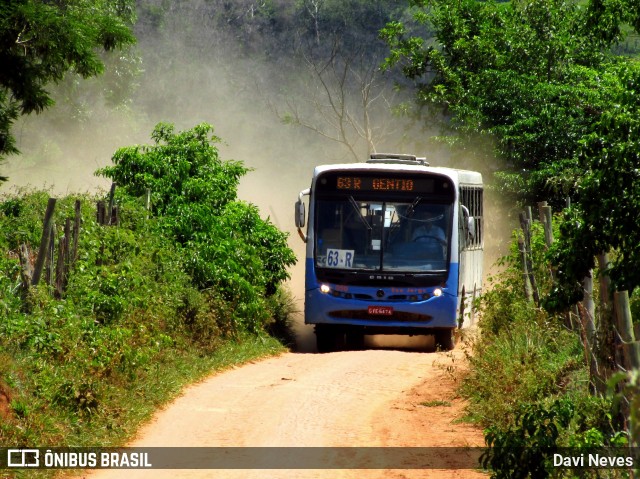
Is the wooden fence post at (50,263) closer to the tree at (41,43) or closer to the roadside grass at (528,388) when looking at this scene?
the roadside grass at (528,388)

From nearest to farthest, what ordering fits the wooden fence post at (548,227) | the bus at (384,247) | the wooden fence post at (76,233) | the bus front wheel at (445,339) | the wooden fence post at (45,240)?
the wooden fence post at (45,240), the wooden fence post at (76,233), the wooden fence post at (548,227), the bus at (384,247), the bus front wheel at (445,339)

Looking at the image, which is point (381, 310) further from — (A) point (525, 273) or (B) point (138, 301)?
(B) point (138, 301)

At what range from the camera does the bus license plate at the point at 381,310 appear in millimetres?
17609

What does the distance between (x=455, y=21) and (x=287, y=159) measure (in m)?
29.7

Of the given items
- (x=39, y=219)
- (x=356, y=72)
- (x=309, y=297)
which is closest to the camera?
(x=39, y=219)

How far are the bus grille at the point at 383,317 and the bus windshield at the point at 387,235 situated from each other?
0.72m

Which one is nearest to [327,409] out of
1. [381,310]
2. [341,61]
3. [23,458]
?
[23,458]

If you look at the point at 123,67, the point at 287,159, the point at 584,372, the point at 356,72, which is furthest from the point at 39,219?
the point at 287,159

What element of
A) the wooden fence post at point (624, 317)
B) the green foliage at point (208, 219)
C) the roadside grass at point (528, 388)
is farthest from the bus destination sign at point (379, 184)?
the wooden fence post at point (624, 317)

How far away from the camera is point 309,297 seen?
17875 mm

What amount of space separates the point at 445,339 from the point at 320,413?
715cm

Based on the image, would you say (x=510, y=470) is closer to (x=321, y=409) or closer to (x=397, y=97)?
(x=321, y=409)

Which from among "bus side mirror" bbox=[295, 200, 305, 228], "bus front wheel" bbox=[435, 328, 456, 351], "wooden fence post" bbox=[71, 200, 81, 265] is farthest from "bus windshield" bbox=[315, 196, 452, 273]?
"wooden fence post" bbox=[71, 200, 81, 265]

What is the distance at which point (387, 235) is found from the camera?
1766 centimetres
